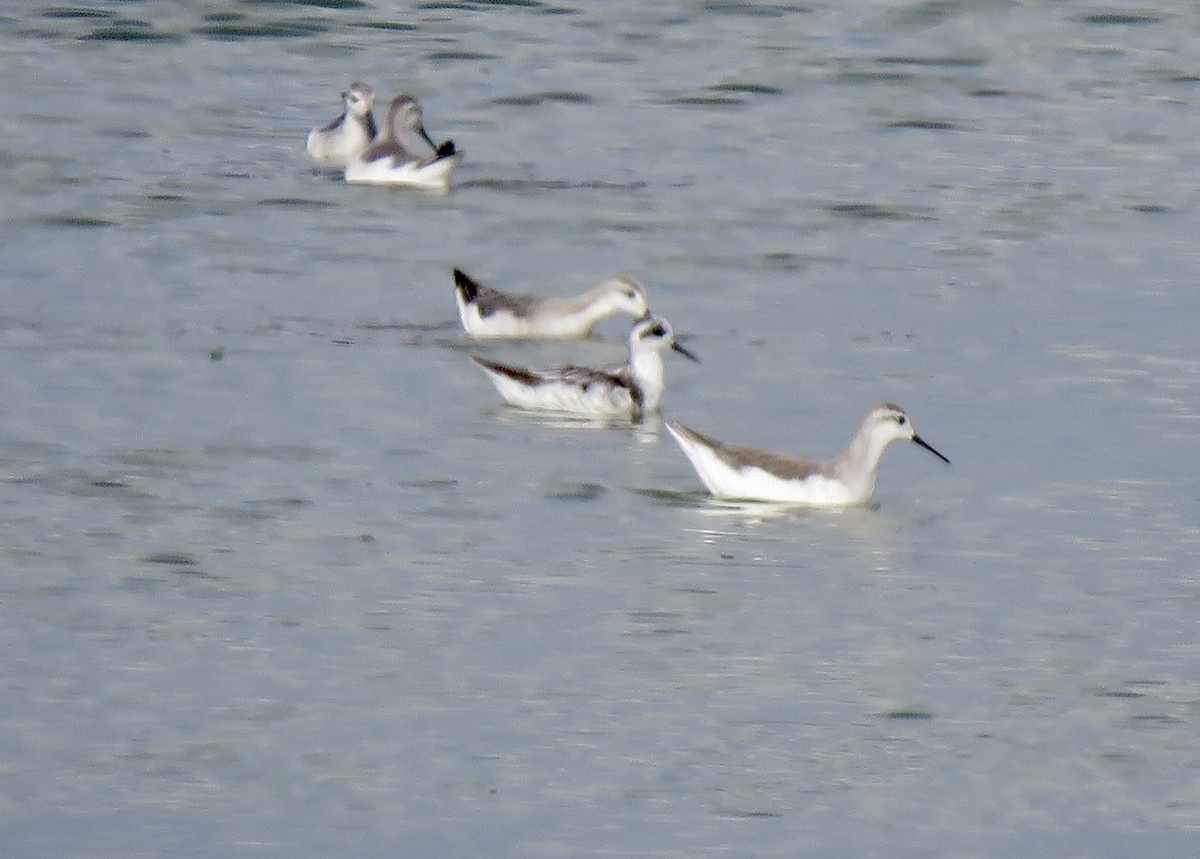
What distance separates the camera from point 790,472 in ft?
44.4

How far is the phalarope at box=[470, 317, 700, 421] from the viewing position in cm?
1595

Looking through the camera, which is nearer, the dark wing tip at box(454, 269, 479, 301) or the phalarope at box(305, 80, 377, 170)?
the dark wing tip at box(454, 269, 479, 301)

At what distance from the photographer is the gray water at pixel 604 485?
9.41 m

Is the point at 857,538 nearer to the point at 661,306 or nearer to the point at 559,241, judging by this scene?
the point at 661,306

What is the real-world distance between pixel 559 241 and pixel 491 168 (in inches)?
127

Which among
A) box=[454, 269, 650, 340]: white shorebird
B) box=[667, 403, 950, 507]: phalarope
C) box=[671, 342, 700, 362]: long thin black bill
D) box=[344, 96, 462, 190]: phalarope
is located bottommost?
box=[344, 96, 462, 190]: phalarope

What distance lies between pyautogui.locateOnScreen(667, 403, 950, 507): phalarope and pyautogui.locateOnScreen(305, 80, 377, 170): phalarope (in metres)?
10.8

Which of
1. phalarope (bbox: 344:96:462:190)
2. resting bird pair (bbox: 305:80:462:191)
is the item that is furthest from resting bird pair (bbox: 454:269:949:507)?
resting bird pair (bbox: 305:80:462:191)

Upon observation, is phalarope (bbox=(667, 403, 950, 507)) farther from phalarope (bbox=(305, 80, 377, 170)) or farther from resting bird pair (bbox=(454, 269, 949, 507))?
phalarope (bbox=(305, 80, 377, 170))

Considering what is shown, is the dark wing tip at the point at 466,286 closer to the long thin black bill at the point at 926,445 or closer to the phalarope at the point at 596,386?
the phalarope at the point at 596,386

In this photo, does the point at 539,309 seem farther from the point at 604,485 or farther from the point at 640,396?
the point at 604,485

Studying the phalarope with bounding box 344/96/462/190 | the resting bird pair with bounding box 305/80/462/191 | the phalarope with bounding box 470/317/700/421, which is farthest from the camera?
the resting bird pair with bounding box 305/80/462/191

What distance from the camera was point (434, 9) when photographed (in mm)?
32062

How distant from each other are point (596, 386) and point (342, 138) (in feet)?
28.7
